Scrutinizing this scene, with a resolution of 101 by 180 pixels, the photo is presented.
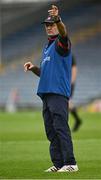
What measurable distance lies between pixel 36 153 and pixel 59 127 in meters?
3.33

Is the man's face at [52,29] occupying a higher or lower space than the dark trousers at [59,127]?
higher

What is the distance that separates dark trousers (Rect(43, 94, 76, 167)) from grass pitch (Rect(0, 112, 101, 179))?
0.91 feet

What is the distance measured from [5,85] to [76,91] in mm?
4214

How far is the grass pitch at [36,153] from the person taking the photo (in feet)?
32.6

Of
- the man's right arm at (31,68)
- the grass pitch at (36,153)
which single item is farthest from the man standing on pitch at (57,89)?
the grass pitch at (36,153)

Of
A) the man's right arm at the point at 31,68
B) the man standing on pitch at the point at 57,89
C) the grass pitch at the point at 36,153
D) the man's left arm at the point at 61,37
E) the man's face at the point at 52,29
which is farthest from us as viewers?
the man's right arm at the point at 31,68

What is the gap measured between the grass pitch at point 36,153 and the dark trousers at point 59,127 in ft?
0.91

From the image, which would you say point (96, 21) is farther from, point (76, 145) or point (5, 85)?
point (76, 145)

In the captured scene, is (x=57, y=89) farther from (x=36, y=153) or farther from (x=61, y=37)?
(x=36, y=153)

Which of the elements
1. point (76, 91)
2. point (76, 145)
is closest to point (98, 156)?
point (76, 145)

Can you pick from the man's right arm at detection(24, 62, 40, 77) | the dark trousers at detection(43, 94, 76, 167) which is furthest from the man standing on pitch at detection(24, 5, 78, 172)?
the man's right arm at detection(24, 62, 40, 77)

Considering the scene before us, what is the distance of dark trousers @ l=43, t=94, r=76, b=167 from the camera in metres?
10.2

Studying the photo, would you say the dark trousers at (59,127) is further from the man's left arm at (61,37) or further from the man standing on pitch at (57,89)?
the man's left arm at (61,37)

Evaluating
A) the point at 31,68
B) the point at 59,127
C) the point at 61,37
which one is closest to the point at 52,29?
the point at 61,37
